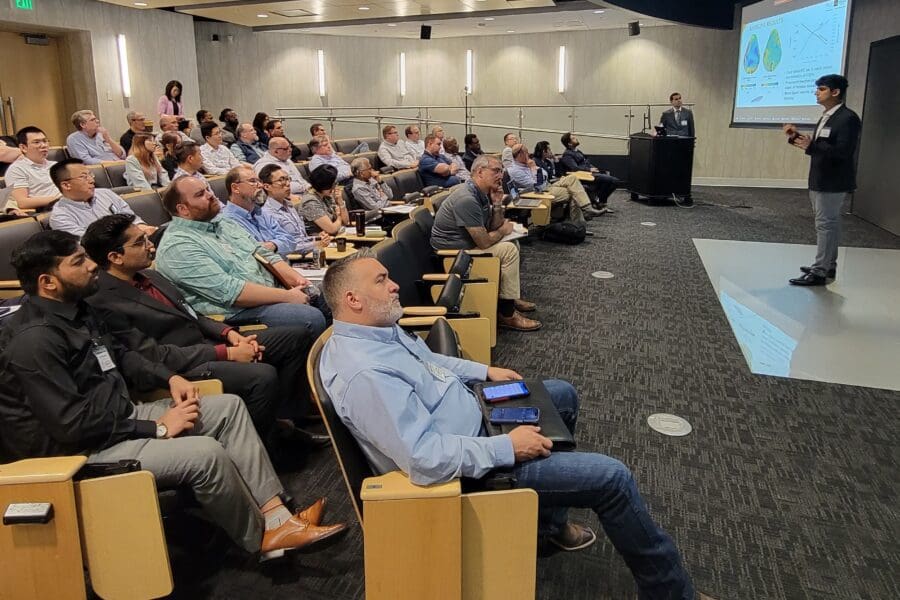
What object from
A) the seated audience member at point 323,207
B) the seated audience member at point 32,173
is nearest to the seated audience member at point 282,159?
the seated audience member at point 323,207

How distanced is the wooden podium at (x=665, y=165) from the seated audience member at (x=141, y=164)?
696 centimetres

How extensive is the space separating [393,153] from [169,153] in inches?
133

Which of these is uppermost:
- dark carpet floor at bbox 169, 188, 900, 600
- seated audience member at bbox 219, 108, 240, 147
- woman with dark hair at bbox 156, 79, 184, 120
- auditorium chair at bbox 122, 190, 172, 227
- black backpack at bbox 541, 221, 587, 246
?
woman with dark hair at bbox 156, 79, 184, 120

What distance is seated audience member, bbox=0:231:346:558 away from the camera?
1.88 meters

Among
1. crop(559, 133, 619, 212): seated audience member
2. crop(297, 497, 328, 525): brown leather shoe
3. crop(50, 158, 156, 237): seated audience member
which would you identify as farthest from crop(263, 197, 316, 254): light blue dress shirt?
crop(559, 133, 619, 212): seated audience member

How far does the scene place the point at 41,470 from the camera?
170 cm

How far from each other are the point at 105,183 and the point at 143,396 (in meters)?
4.27

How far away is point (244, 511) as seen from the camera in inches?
83.0

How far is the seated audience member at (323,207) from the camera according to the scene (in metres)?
4.83

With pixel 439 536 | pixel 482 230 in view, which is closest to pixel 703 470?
pixel 439 536

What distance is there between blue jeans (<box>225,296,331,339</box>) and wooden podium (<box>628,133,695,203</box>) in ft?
26.0

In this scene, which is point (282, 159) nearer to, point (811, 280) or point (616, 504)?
point (811, 280)

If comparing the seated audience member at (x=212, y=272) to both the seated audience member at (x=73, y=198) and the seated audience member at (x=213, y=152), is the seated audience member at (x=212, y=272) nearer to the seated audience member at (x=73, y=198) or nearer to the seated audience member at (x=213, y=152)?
the seated audience member at (x=73, y=198)

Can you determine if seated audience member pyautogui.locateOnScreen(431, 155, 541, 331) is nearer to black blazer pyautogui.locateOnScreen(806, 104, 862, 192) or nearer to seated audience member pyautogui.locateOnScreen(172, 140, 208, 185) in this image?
seated audience member pyautogui.locateOnScreen(172, 140, 208, 185)
